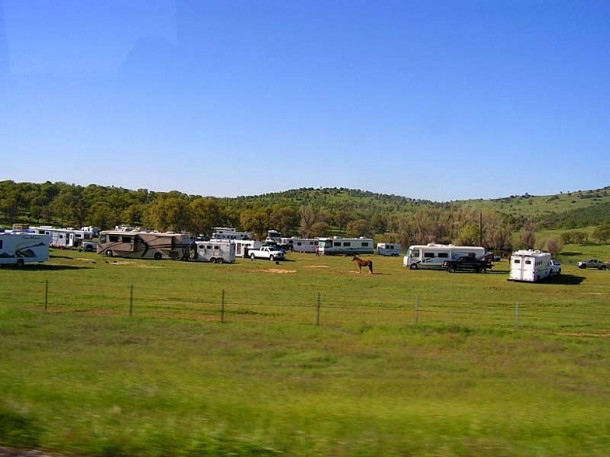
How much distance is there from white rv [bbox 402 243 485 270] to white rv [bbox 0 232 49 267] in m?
32.4

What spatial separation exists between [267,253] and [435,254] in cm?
1906

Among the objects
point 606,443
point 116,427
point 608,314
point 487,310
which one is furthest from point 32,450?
point 608,314

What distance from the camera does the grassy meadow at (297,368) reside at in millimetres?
5504

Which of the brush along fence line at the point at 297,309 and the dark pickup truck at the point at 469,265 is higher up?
the dark pickup truck at the point at 469,265

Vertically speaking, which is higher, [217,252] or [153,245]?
→ [153,245]

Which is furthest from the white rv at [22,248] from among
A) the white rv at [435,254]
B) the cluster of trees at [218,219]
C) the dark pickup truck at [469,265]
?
the cluster of trees at [218,219]

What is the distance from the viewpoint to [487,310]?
92.2 feet

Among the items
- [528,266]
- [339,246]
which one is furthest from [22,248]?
[339,246]

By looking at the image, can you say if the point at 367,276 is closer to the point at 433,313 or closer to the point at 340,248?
the point at 433,313

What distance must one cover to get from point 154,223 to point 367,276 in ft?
236

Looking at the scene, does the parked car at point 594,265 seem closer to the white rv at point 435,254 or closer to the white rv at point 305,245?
the white rv at point 435,254

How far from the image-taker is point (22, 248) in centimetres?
4472

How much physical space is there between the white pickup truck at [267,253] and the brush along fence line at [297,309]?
3480cm

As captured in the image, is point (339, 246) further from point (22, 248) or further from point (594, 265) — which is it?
point (22, 248)
